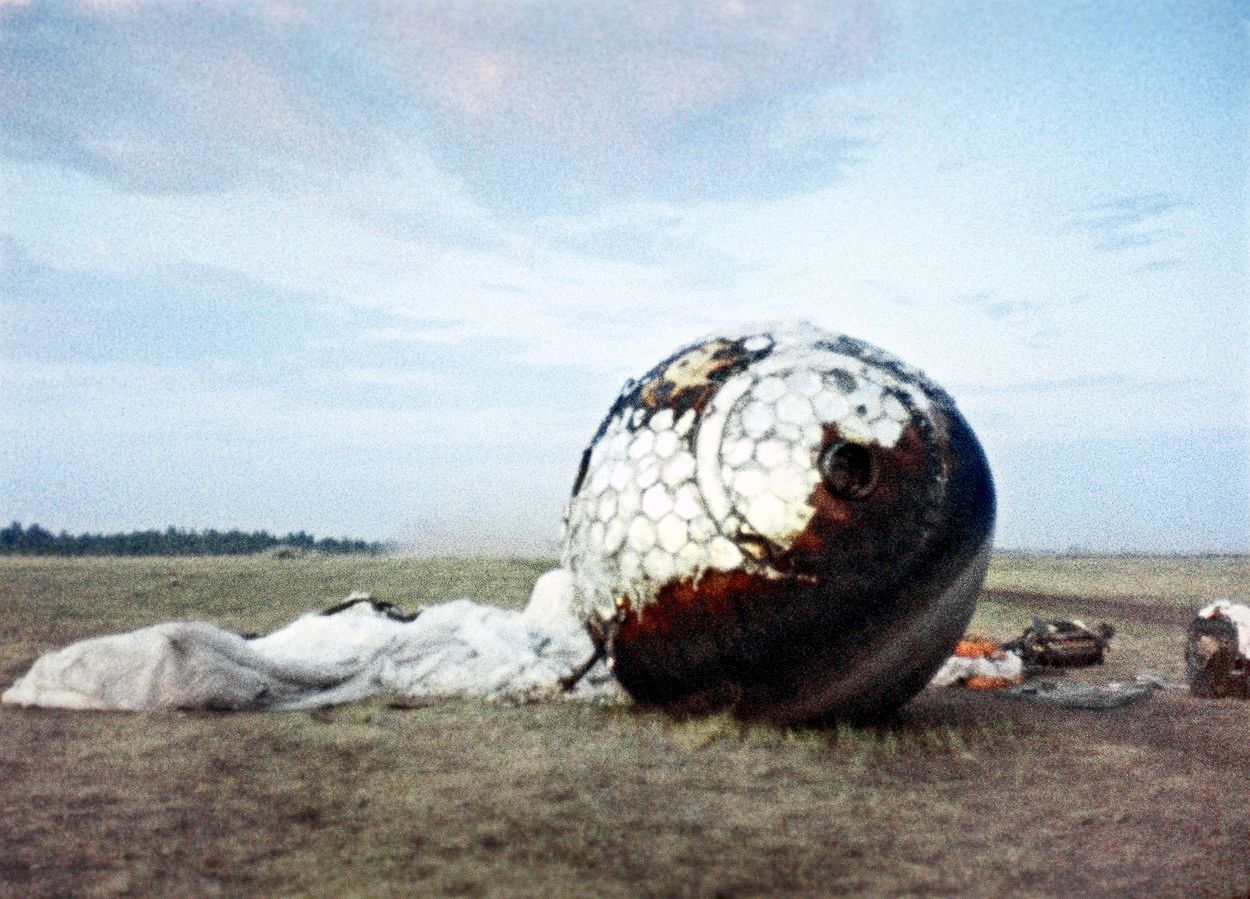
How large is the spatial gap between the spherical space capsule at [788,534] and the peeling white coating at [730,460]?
1 cm

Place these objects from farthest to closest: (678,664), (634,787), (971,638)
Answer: (971,638) → (678,664) → (634,787)

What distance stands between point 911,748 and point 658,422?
2357mm

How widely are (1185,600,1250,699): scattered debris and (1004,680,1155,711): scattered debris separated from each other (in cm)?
39

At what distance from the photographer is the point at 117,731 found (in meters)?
5.72

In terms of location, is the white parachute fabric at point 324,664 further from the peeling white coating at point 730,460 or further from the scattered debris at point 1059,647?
the scattered debris at point 1059,647

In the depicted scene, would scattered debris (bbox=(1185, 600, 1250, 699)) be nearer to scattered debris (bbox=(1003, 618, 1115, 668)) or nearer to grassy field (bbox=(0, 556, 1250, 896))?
grassy field (bbox=(0, 556, 1250, 896))

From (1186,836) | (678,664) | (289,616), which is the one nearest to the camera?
(1186,836)

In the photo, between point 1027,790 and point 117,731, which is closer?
point 1027,790

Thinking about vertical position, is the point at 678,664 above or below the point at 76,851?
above

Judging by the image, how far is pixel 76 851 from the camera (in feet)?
12.1

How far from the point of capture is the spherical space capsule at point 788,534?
5.43m

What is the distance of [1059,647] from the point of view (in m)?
9.42

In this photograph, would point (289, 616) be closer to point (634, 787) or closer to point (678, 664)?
point (678, 664)

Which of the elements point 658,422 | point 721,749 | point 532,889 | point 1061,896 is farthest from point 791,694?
point 532,889
